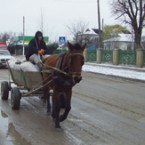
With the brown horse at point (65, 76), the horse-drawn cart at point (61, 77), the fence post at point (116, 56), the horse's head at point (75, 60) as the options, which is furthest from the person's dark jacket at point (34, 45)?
the fence post at point (116, 56)

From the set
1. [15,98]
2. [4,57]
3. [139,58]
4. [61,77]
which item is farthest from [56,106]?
[4,57]

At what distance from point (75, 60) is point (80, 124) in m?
1.73

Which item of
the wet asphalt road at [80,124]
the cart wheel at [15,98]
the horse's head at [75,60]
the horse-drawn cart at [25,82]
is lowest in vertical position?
the wet asphalt road at [80,124]

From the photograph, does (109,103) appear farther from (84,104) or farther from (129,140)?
(129,140)

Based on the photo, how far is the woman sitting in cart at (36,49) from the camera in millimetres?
11609

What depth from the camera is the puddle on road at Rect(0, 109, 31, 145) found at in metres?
8.02

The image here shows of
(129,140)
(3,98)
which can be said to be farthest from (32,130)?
(3,98)

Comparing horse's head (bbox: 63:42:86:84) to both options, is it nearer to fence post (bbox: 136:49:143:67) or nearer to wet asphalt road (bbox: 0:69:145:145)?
wet asphalt road (bbox: 0:69:145:145)

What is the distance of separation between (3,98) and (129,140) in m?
6.49

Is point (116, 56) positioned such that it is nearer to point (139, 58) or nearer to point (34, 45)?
point (139, 58)

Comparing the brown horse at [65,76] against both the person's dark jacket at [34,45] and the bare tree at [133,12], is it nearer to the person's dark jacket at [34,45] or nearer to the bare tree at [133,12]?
the person's dark jacket at [34,45]

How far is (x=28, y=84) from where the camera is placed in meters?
11.6

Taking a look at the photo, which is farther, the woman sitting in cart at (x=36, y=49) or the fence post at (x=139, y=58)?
the fence post at (x=139, y=58)

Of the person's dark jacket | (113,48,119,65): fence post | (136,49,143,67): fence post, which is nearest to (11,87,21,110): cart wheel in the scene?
the person's dark jacket
